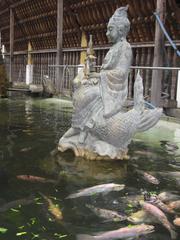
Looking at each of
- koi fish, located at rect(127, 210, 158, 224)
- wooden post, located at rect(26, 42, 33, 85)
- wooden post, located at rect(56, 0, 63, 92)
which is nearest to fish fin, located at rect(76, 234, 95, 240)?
koi fish, located at rect(127, 210, 158, 224)

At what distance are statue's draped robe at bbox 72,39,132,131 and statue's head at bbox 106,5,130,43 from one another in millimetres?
91

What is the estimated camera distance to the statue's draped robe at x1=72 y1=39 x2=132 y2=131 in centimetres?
544

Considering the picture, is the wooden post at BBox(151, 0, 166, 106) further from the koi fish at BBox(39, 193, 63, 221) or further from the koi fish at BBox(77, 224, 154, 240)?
the koi fish at BBox(77, 224, 154, 240)

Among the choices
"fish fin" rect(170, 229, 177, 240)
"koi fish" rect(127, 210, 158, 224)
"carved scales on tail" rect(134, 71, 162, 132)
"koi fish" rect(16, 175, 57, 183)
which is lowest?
"fish fin" rect(170, 229, 177, 240)

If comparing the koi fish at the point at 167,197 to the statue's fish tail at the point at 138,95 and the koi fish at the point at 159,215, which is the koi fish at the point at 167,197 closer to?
the koi fish at the point at 159,215

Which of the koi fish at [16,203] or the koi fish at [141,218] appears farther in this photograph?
the koi fish at [16,203]

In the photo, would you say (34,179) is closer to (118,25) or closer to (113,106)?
(113,106)

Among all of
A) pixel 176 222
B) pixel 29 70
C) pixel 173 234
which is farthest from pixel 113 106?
pixel 29 70

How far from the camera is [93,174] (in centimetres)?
481

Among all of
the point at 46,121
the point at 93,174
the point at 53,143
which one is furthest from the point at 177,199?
the point at 46,121

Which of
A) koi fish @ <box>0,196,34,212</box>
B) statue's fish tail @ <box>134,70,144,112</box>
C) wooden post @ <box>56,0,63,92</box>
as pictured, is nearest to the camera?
koi fish @ <box>0,196,34,212</box>

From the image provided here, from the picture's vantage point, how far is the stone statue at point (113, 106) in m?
5.42

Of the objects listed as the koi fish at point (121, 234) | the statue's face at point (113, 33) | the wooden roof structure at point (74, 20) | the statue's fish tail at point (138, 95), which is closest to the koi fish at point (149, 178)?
the statue's fish tail at point (138, 95)

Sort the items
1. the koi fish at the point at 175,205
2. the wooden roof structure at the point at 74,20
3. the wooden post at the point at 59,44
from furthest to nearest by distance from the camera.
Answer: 1. the wooden post at the point at 59,44
2. the wooden roof structure at the point at 74,20
3. the koi fish at the point at 175,205
